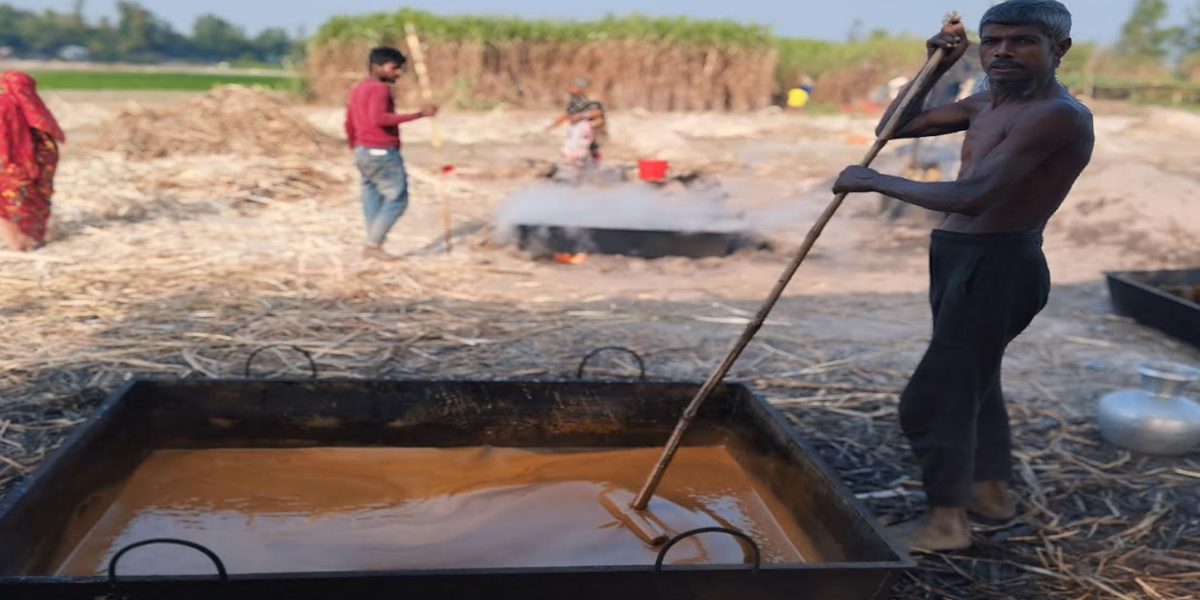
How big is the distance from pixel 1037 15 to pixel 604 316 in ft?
13.6

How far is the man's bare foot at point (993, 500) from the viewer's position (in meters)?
3.73

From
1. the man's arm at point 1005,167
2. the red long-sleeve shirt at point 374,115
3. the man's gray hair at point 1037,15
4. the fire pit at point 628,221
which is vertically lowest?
the fire pit at point 628,221

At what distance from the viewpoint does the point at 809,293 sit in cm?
758

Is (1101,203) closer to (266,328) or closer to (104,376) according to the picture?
(266,328)

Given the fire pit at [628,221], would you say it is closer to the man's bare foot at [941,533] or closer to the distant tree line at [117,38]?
the man's bare foot at [941,533]

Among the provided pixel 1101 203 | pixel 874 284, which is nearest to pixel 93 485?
pixel 874 284

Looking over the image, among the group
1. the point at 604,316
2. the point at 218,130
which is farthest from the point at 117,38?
the point at 604,316

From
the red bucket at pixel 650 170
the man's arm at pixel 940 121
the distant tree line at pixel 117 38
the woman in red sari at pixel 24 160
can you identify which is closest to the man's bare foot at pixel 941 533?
the man's arm at pixel 940 121

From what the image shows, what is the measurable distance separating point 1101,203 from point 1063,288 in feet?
10.1

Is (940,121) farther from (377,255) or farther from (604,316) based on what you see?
(377,255)

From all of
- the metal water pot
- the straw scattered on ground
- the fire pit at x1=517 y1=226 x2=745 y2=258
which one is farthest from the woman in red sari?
the metal water pot

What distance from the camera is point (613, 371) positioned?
5316 millimetres

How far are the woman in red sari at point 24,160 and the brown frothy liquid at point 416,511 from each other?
550 cm

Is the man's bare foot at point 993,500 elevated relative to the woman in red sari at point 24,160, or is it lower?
lower
